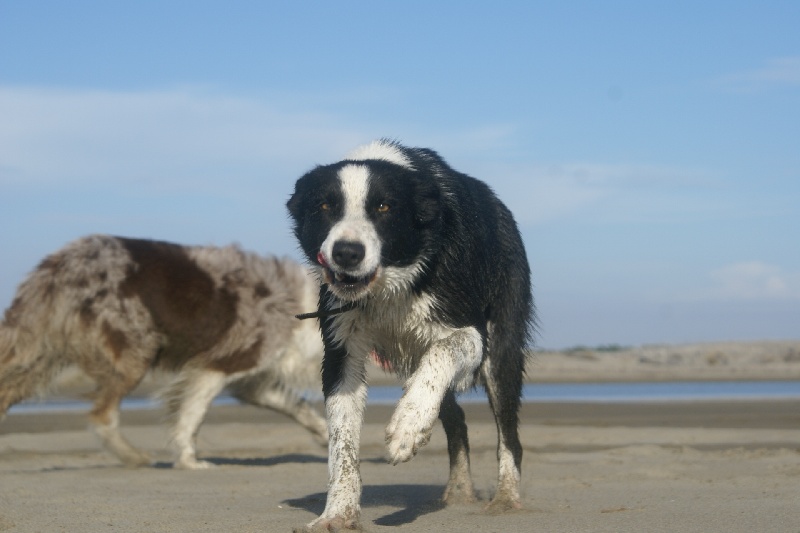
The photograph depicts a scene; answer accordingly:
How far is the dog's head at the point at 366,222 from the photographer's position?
5434 millimetres

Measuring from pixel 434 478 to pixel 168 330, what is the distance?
322 cm

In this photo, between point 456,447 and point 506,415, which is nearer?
point 506,415

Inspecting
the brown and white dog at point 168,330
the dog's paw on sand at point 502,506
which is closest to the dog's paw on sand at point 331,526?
the dog's paw on sand at point 502,506

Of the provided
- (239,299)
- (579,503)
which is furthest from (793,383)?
(579,503)

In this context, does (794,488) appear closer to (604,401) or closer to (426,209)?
(426,209)

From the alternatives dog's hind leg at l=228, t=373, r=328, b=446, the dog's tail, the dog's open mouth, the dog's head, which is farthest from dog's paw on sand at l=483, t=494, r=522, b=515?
the dog's tail

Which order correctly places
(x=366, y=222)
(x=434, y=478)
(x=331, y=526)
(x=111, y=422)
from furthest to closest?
1. (x=111, y=422)
2. (x=434, y=478)
3. (x=366, y=222)
4. (x=331, y=526)

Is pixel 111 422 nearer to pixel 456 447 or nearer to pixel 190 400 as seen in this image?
pixel 190 400

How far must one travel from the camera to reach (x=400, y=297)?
584 centimetres

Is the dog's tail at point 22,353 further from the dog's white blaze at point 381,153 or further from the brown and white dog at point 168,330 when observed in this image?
the dog's white blaze at point 381,153

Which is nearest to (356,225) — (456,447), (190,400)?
(456,447)

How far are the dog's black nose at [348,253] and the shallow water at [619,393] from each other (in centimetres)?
1165

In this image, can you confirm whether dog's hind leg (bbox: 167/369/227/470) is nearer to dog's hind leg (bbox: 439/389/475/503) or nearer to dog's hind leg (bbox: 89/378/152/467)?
dog's hind leg (bbox: 89/378/152/467)

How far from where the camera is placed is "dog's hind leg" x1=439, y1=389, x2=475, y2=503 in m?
6.99
